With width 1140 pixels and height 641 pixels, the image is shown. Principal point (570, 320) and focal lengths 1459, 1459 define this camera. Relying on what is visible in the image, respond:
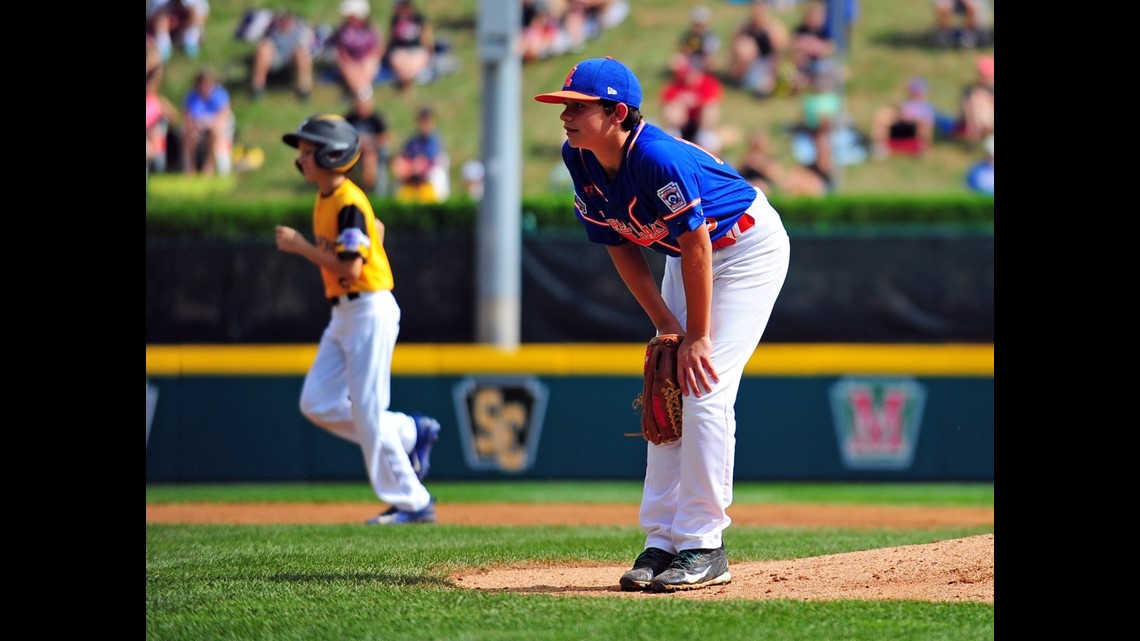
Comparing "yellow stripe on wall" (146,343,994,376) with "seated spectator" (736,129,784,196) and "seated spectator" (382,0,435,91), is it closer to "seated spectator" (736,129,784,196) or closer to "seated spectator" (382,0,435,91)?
"seated spectator" (736,129,784,196)

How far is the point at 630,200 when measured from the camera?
5.06 metres

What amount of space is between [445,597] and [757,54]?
16799 mm

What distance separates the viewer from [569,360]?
11.5 metres

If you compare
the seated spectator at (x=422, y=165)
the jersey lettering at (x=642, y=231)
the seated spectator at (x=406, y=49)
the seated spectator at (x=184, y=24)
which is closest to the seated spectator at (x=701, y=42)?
the seated spectator at (x=406, y=49)

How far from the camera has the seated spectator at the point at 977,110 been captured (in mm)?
19250

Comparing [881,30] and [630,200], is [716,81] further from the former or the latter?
[630,200]

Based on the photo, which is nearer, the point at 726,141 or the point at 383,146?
the point at 383,146

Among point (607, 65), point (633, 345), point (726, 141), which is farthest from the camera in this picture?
point (726, 141)

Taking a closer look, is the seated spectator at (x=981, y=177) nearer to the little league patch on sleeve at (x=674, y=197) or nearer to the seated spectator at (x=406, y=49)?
the seated spectator at (x=406, y=49)

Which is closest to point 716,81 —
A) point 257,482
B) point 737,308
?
point 257,482

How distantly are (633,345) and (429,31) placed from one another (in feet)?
36.1

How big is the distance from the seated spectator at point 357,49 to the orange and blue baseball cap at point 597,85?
15.0 metres

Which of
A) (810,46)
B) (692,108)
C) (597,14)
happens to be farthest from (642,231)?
(597,14)
